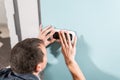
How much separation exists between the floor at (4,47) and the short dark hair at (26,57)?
1343 mm

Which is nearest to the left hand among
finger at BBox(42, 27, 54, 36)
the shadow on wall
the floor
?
finger at BBox(42, 27, 54, 36)

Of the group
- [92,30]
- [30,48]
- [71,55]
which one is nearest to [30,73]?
[30,48]

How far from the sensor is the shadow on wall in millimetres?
1071

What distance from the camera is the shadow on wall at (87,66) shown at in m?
1.07

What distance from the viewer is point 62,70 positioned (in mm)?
1176

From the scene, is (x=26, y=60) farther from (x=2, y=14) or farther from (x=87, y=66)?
(x=2, y=14)

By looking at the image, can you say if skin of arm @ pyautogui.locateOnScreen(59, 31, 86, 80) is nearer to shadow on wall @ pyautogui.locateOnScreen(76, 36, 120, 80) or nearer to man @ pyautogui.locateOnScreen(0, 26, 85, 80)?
shadow on wall @ pyautogui.locateOnScreen(76, 36, 120, 80)

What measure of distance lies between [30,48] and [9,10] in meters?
0.30

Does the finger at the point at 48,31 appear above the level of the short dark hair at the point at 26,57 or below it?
above

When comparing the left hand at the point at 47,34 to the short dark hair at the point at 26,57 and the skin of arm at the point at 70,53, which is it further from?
the short dark hair at the point at 26,57

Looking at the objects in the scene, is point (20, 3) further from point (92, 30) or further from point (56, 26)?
point (92, 30)

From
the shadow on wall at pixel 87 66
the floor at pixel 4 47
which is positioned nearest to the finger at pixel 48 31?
the shadow on wall at pixel 87 66

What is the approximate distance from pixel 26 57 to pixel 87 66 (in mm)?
379

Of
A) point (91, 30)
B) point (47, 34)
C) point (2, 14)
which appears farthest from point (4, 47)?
point (91, 30)
